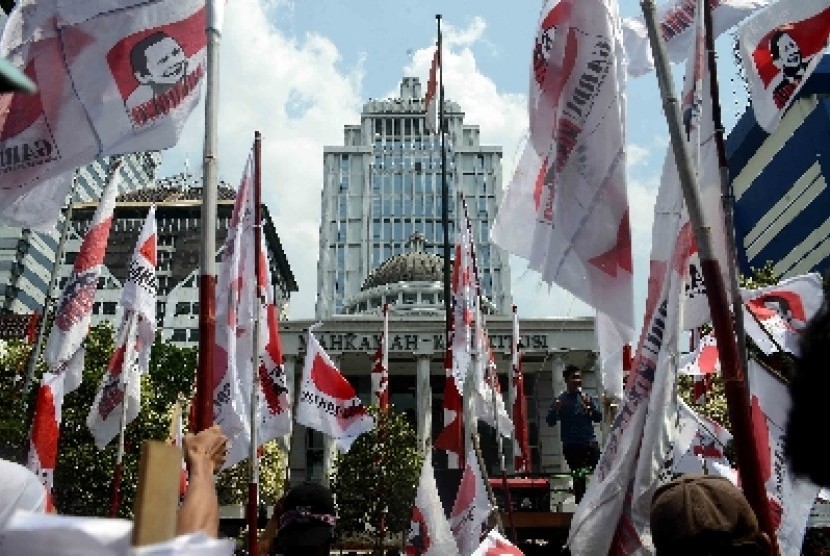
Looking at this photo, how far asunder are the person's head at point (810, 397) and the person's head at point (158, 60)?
470 centimetres

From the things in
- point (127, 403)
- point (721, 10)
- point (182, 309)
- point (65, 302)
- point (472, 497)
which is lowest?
point (472, 497)

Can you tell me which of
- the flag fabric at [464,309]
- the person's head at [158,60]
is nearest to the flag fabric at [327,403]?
the flag fabric at [464,309]

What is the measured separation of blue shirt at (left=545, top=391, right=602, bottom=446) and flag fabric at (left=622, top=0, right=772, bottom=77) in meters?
4.13

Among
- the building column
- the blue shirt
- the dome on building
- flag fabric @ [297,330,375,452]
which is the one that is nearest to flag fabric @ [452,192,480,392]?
flag fabric @ [297,330,375,452]

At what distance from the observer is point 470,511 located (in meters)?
8.25

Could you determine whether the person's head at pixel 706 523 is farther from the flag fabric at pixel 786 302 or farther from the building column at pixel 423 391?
the building column at pixel 423 391

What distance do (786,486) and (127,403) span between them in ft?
28.4

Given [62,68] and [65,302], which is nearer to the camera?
[62,68]

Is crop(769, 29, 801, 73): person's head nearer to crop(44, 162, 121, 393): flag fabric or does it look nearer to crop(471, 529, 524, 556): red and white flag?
crop(471, 529, 524, 556): red and white flag

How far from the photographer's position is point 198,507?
188cm

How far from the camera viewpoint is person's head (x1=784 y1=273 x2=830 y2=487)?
1.71 meters

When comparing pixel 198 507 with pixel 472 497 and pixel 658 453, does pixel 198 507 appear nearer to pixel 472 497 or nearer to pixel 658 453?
pixel 658 453

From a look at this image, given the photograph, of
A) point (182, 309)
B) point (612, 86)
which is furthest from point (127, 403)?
point (182, 309)

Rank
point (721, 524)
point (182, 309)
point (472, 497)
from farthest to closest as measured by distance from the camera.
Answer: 1. point (182, 309)
2. point (472, 497)
3. point (721, 524)
